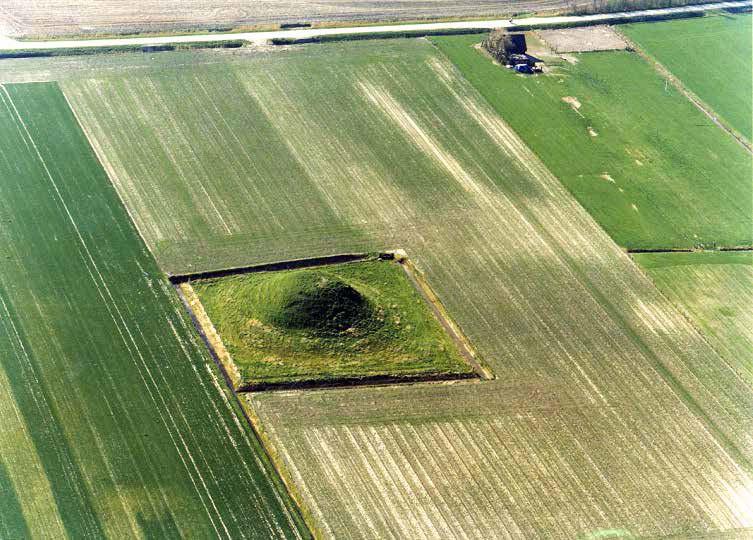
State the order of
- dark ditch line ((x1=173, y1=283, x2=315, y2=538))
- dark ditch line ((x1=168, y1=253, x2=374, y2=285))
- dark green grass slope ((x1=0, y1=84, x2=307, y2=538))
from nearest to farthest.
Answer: dark green grass slope ((x1=0, y1=84, x2=307, y2=538)) < dark ditch line ((x1=173, y1=283, x2=315, y2=538)) < dark ditch line ((x1=168, y1=253, x2=374, y2=285))

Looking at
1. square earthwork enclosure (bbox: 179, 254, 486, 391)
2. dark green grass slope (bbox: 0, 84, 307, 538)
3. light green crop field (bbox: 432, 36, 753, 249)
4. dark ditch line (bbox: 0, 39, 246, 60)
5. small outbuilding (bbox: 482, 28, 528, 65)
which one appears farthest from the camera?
small outbuilding (bbox: 482, 28, 528, 65)

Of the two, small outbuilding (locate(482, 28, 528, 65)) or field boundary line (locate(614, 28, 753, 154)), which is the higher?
small outbuilding (locate(482, 28, 528, 65))

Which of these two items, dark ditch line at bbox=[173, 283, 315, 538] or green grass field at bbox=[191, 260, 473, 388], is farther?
green grass field at bbox=[191, 260, 473, 388]

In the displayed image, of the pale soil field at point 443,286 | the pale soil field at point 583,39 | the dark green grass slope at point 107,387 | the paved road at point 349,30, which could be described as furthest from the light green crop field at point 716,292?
the paved road at point 349,30

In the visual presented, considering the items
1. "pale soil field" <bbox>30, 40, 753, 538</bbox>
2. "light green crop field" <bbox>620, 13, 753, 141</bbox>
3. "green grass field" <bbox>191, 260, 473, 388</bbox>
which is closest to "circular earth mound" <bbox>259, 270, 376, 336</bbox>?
"green grass field" <bbox>191, 260, 473, 388</bbox>

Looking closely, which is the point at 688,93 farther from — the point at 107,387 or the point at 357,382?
the point at 107,387

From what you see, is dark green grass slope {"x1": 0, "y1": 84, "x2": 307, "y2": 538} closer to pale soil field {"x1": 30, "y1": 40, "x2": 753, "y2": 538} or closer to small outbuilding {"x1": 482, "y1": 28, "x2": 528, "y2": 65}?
pale soil field {"x1": 30, "y1": 40, "x2": 753, "y2": 538}

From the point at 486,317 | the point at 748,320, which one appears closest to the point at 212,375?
the point at 486,317

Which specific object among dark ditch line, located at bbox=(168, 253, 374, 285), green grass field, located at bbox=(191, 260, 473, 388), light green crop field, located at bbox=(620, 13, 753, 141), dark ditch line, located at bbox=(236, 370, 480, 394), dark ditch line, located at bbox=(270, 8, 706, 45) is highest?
dark ditch line, located at bbox=(270, 8, 706, 45)
